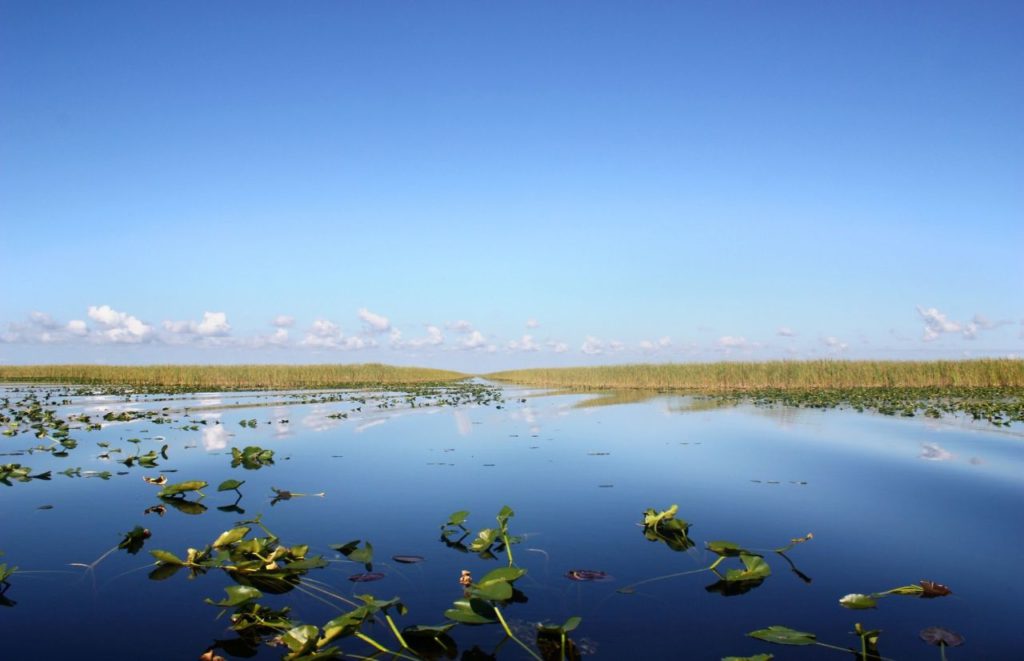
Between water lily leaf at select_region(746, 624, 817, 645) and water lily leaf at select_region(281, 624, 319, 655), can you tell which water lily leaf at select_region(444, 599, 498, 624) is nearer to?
water lily leaf at select_region(281, 624, 319, 655)

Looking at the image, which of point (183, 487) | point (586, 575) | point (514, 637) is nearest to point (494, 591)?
point (514, 637)

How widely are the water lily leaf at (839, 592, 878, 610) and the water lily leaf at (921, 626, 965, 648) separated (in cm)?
28

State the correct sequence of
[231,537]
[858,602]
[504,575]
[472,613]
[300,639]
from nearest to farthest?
[300,639] < [472,613] < [504,575] < [858,602] < [231,537]

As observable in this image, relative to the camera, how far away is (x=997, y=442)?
1076 centimetres

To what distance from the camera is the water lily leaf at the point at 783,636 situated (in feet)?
9.63

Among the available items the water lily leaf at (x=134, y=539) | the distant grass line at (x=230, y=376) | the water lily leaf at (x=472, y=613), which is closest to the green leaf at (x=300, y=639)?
the water lily leaf at (x=472, y=613)

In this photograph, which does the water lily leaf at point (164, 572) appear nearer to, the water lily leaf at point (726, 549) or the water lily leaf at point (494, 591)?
the water lily leaf at point (494, 591)

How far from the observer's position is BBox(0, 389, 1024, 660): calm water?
3.27 meters

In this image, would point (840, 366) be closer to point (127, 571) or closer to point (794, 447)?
point (794, 447)

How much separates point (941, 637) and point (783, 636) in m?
0.99

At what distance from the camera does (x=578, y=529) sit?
17.0 ft

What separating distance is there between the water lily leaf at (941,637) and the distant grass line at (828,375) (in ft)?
97.2

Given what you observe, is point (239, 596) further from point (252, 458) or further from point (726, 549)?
point (252, 458)

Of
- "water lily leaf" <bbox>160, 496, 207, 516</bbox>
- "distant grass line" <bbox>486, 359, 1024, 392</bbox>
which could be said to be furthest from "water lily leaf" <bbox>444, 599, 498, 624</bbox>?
"distant grass line" <bbox>486, 359, 1024, 392</bbox>
